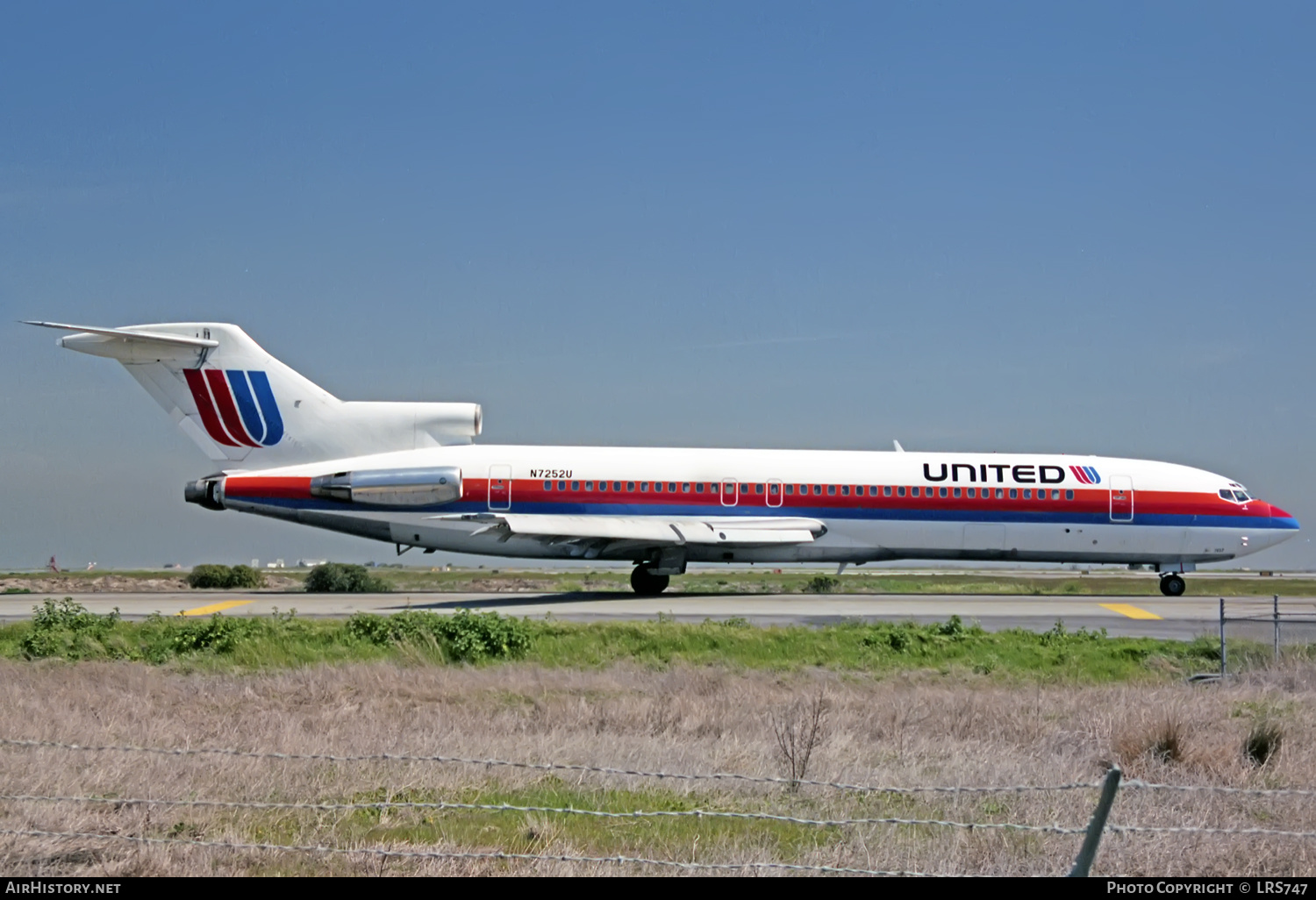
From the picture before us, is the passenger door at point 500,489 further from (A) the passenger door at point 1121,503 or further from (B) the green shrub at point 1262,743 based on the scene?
(B) the green shrub at point 1262,743

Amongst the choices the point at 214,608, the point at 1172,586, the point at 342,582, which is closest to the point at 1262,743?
the point at 214,608

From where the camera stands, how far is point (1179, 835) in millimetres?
7906

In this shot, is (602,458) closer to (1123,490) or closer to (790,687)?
(1123,490)

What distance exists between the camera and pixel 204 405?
31625mm

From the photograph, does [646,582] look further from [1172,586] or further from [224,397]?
[1172,586]

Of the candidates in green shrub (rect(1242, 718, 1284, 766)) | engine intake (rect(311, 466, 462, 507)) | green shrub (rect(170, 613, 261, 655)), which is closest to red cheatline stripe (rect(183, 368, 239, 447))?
engine intake (rect(311, 466, 462, 507))

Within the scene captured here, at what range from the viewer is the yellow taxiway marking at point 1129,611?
84.7 feet

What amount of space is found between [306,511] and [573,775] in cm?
2289

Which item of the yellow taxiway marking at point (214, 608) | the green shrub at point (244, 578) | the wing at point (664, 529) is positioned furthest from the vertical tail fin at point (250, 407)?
the green shrub at point (244, 578)

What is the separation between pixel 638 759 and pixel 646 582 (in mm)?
22368

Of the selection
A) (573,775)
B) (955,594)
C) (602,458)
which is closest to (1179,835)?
(573,775)

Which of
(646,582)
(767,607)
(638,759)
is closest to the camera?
(638,759)

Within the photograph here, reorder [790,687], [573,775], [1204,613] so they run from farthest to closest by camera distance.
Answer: [1204,613] → [790,687] → [573,775]

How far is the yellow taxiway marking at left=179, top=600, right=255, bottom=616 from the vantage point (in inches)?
1044
